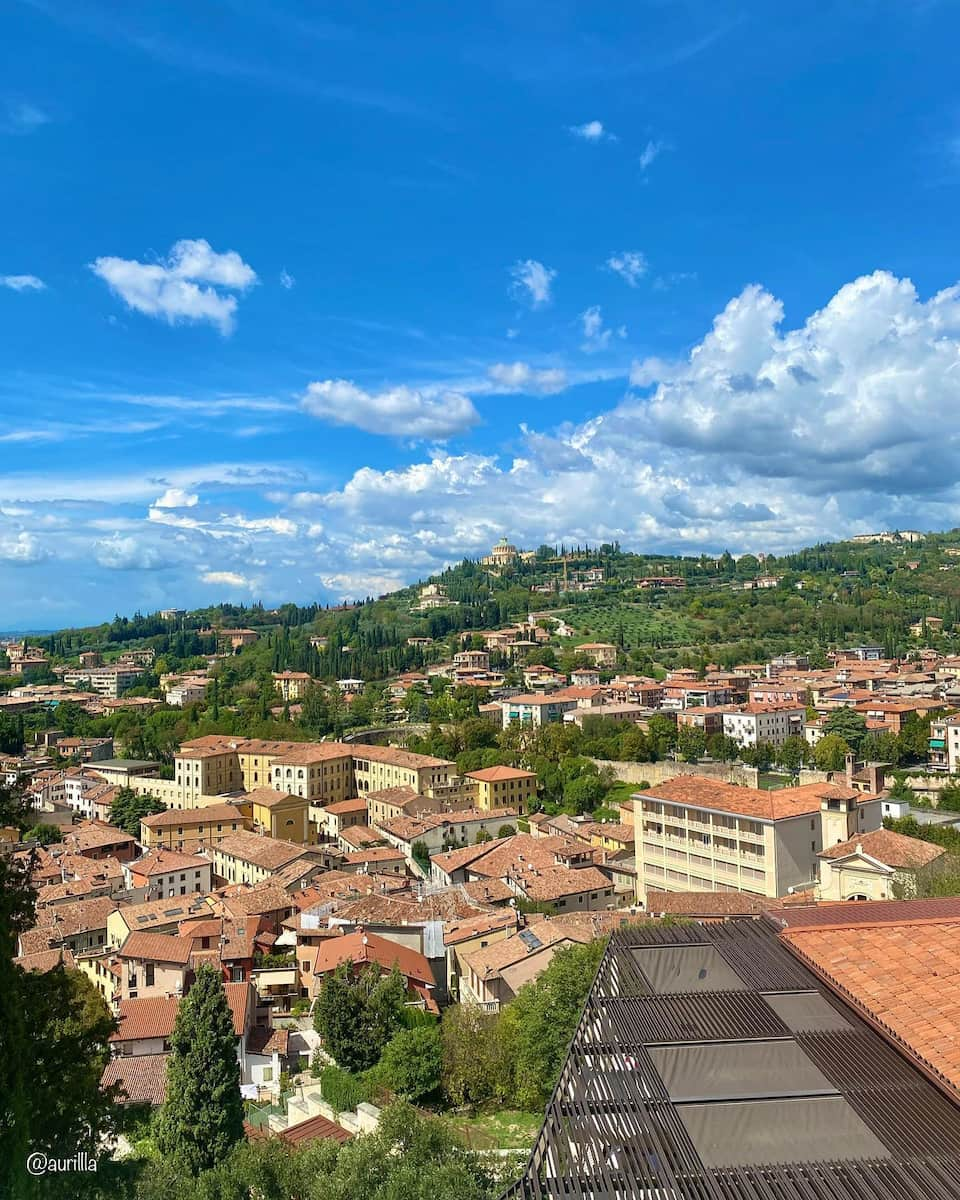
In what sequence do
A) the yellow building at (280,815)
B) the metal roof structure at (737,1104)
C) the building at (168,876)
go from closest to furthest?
the metal roof structure at (737,1104) → the building at (168,876) → the yellow building at (280,815)

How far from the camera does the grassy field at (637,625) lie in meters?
98.3

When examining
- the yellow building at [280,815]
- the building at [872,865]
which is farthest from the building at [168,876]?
the building at [872,865]

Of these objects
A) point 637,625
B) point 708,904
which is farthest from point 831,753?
point 637,625

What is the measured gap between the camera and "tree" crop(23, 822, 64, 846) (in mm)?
42938

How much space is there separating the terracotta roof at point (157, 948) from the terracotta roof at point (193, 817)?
18.5m

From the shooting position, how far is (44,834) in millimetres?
43688

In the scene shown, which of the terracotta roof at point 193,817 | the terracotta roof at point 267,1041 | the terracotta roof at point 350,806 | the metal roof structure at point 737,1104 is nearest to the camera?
the metal roof structure at point 737,1104

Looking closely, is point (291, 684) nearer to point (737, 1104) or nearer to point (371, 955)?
point (371, 955)

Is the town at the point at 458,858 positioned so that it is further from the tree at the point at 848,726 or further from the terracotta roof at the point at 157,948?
the tree at the point at 848,726

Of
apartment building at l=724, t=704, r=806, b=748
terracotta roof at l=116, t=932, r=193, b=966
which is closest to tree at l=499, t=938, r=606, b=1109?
terracotta roof at l=116, t=932, r=193, b=966

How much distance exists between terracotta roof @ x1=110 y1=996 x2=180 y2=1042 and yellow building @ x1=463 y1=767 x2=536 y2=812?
25.8 m

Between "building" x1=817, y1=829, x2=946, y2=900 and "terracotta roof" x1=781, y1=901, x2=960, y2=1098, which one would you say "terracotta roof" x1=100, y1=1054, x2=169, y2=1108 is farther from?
"building" x1=817, y1=829, x2=946, y2=900

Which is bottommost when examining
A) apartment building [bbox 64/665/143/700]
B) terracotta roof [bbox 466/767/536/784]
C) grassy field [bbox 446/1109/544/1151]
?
grassy field [bbox 446/1109/544/1151]

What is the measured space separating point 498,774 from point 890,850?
25.0 meters
